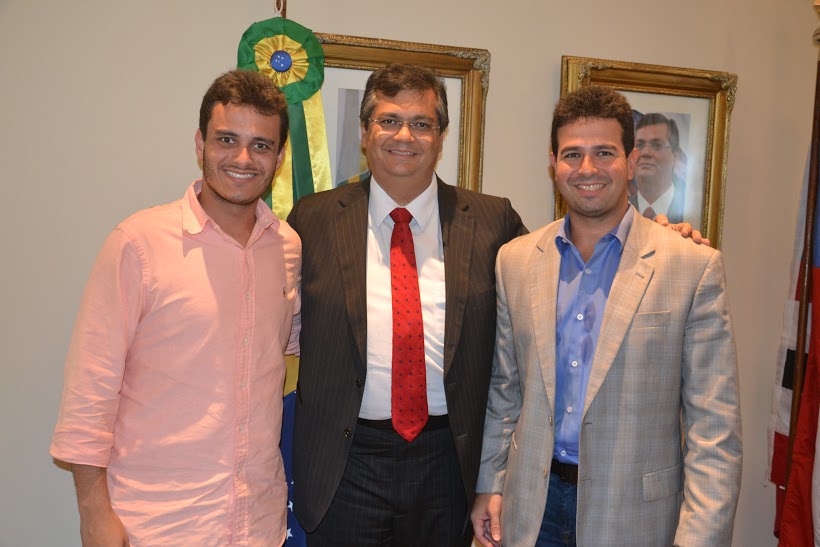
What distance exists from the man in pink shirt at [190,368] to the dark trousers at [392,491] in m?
0.19

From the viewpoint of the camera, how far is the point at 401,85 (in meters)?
2.04

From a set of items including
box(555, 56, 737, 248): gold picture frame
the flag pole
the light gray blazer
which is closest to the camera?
the light gray blazer

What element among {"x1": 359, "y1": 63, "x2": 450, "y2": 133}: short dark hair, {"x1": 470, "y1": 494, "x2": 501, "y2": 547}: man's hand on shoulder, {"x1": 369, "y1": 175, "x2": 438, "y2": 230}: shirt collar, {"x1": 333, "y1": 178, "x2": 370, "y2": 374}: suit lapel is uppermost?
{"x1": 359, "y1": 63, "x2": 450, "y2": 133}: short dark hair

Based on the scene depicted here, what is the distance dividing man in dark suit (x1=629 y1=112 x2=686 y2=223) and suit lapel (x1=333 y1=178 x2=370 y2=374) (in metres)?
1.19

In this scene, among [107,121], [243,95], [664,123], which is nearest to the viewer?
[243,95]

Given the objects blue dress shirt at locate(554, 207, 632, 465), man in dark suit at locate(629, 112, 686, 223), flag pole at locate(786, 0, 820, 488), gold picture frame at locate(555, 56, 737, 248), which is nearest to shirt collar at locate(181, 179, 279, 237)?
blue dress shirt at locate(554, 207, 632, 465)

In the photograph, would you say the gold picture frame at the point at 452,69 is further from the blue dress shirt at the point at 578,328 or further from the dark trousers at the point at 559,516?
the dark trousers at the point at 559,516

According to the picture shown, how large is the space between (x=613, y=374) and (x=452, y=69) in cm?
→ 131

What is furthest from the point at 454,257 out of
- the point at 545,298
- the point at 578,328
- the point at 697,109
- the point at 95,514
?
the point at 697,109

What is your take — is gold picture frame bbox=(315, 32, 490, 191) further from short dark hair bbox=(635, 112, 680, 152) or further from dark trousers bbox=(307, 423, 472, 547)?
dark trousers bbox=(307, 423, 472, 547)

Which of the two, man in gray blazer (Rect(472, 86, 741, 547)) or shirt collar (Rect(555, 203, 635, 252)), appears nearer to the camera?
man in gray blazer (Rect(472, 86, 741, 547))

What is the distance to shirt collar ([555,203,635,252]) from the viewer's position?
1.80 m

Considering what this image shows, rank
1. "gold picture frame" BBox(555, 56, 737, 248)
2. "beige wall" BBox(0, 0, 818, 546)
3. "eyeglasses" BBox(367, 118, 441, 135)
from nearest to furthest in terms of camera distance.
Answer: "eyeglasses" BBox(367, 118, 441, 135), "beige wall" BBox(0, 0, 818, 546), "gold picture frame" BBox(555, 56, 737, 248)

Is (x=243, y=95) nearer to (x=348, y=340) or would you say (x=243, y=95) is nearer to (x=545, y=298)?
(x=348, y=340)
